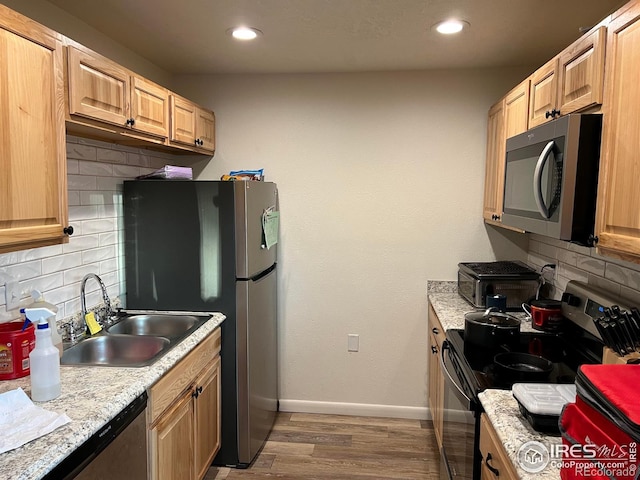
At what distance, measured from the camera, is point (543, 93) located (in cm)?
208

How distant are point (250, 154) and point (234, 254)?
1018 mm

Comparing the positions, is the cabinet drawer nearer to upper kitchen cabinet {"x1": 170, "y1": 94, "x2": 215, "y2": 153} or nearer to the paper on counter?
the paper on counter

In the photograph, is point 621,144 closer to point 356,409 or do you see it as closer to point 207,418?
point 207,418

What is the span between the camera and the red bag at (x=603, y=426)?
91 cm

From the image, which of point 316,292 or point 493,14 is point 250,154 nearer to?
point 316,292

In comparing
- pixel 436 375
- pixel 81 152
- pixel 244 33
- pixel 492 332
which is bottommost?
pixel 436 375

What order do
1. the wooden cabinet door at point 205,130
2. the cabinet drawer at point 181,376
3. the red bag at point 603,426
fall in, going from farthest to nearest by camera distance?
the wooden cabinet door at point 205,130 → the cabinet drawer at point 181,376 → the red bag at point 603,426

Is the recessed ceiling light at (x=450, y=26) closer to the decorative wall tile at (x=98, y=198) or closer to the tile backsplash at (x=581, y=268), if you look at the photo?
the tile backsplash at (x=581, y=268)

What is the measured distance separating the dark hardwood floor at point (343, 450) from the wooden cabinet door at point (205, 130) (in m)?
1.99

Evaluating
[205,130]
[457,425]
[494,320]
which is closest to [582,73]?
[494,320]

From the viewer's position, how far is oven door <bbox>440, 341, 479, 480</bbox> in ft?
5.55

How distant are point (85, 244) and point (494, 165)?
7.81 ft

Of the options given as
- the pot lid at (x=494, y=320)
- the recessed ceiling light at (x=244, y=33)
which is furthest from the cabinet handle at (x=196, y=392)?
the recessed ceiling light at (x=244, y=33)

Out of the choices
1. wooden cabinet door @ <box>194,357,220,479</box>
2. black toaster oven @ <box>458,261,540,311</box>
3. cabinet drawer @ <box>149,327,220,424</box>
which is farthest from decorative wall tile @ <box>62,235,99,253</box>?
black toaster oven @ <box>458,261,540,311</box>
